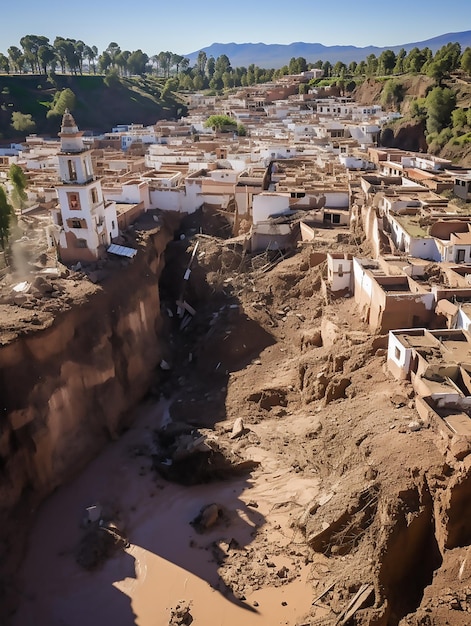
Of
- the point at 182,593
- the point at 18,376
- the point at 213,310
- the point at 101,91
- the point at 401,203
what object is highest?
the point at 101,91

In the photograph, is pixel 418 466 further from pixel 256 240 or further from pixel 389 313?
pixel 256 240

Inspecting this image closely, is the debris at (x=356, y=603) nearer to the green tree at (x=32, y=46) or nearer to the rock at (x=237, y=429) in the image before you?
the rock at (x=237, y=429)

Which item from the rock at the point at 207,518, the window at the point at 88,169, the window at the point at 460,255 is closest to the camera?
the rock at the point at 207,518

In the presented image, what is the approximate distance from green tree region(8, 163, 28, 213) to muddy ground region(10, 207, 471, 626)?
1261 centimetres

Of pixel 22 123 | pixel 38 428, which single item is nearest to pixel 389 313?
pixel 38 428

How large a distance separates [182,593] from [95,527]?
3.60 m

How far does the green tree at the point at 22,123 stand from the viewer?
6981cm

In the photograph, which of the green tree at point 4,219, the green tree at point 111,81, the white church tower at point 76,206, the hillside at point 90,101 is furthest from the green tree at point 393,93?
the green tree at point 4,219

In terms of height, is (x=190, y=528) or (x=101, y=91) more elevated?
(x=101, y=91)

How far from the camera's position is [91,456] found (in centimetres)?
1942

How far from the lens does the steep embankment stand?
1681 cm

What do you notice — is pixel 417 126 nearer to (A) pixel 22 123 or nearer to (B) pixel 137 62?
(A) pixel 22 123

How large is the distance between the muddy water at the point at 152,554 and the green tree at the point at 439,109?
43.5 m

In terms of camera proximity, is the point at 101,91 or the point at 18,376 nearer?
the point at 18,376
